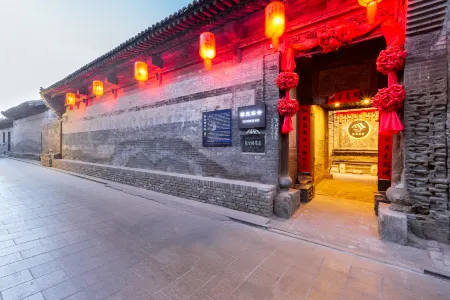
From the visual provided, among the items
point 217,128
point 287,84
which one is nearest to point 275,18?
point 287,84

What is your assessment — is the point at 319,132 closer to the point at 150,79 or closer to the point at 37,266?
the point at 150,79

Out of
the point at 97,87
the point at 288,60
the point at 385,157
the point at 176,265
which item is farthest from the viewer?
the point at 97,87

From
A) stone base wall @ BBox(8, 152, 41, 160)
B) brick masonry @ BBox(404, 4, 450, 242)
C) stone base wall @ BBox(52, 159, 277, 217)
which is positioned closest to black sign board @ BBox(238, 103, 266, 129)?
stone base wall @ BBox(52, 159, 277, 217)

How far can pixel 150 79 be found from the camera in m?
7.66

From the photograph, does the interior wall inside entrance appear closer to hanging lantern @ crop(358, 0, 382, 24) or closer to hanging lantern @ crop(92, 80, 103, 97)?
hanging lantern @ crop(358, 0, 382, 24)

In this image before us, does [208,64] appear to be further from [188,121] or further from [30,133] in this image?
[30,133]

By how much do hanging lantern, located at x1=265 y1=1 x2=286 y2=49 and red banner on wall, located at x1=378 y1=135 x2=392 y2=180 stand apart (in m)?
3.75

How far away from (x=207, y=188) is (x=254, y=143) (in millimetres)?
1854

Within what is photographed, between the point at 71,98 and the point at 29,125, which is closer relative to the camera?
the point at 71,98

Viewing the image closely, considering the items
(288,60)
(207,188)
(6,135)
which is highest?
(288,60)

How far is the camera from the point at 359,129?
11555 millimetres

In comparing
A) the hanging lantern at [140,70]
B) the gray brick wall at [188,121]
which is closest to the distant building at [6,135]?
the gray brick wall at [188,121]

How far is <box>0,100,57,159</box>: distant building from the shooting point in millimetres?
16391

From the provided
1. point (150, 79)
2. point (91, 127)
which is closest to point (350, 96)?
point (150, 79)
